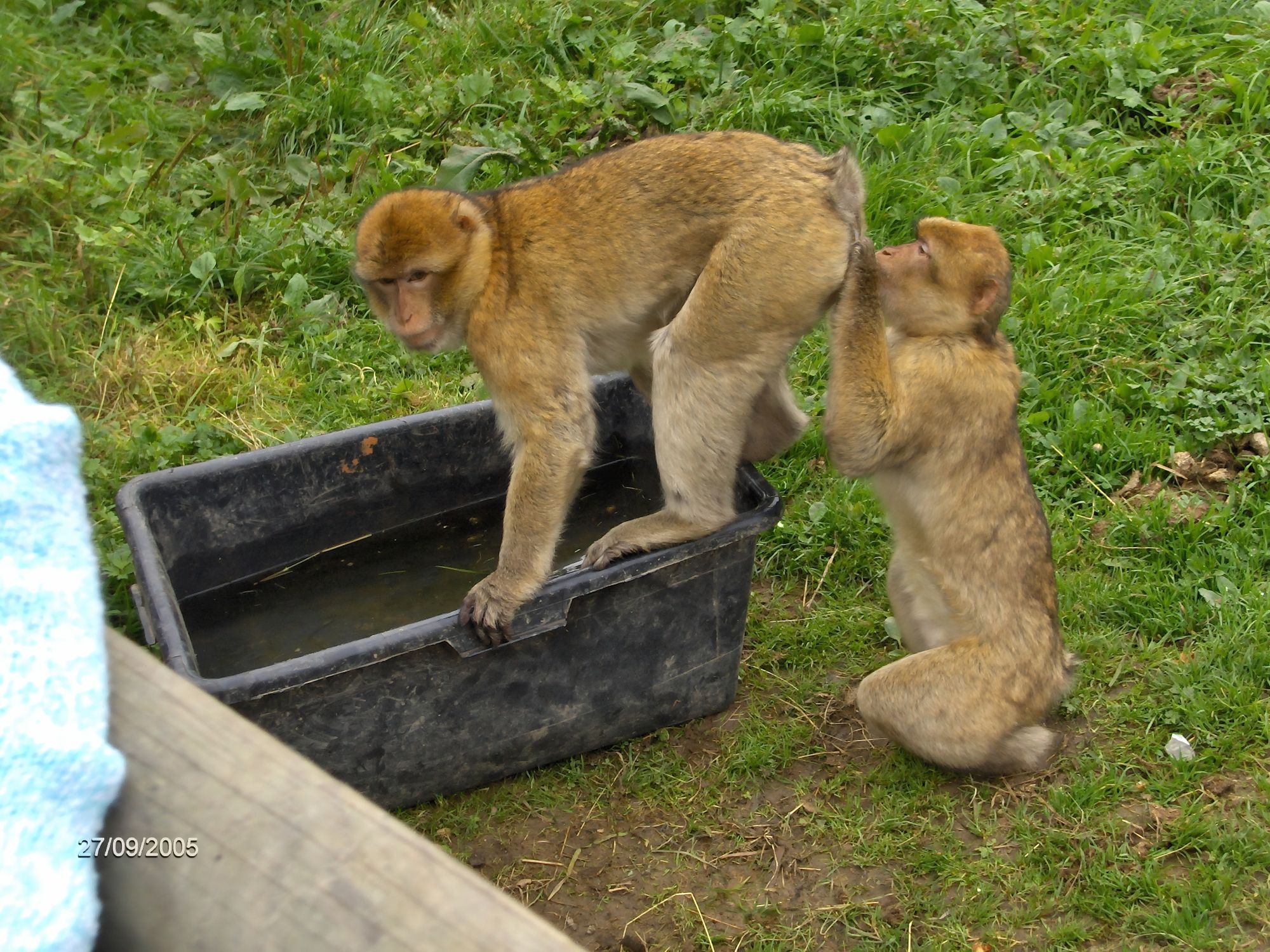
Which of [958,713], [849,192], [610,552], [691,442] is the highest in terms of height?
[849,192]

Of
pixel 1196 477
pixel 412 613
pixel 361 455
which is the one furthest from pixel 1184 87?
pixel 412 613

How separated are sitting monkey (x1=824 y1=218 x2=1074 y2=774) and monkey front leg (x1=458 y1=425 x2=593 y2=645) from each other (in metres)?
0.74

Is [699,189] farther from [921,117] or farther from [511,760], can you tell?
[921,117]

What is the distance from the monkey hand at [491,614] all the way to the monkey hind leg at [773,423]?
0.98 meters

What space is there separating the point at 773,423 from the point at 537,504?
917 mm

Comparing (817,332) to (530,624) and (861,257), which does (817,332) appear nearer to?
(861,257)

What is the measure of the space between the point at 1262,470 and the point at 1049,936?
195 cm

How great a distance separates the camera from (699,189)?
11.2 ft

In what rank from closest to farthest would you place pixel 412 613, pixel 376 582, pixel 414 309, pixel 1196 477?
pixel 414 309
pixel 412 613
pixel 376 582
pixel 1196 477

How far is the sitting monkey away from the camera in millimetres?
3273

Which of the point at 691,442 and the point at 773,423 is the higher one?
the point at 691,442

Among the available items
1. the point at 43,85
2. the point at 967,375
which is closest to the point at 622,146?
the point at 967,375
